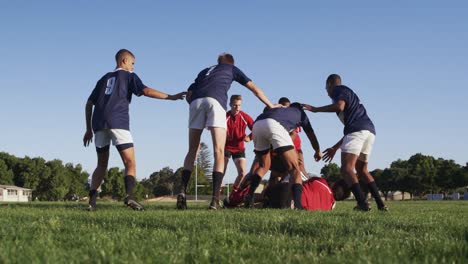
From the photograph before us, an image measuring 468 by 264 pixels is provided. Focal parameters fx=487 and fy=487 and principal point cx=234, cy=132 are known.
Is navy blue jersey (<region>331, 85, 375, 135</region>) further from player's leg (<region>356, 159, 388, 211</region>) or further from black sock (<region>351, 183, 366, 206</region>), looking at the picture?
black sock (<region>351, 183, 366, 206</region>)

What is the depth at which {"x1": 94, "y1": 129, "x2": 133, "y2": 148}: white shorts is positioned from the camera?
750cm

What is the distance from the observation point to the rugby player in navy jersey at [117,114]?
7516 millimetres

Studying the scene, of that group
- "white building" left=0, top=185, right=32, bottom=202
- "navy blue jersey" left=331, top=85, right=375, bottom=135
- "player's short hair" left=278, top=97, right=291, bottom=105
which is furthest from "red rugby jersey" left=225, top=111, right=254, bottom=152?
"white building" left=0, top=185, right=32, bottom=202

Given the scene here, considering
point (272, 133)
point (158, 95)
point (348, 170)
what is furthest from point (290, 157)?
point (158, 95)

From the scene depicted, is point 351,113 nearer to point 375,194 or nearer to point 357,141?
point 357,141

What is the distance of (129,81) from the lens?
7.83m

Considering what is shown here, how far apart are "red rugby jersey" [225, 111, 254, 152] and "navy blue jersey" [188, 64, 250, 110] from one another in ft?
10.8

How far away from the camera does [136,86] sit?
25.6 ft

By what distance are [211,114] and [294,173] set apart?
1661 mm

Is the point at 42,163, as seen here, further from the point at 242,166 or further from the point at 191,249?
the point at 191,249

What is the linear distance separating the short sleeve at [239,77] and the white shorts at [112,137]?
210cm

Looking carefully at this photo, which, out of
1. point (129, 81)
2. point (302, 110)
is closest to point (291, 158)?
point (302, 110)

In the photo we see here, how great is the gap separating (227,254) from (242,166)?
30.4 feet

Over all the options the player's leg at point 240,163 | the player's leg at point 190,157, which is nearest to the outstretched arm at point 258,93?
the player's leg at point 190,157
